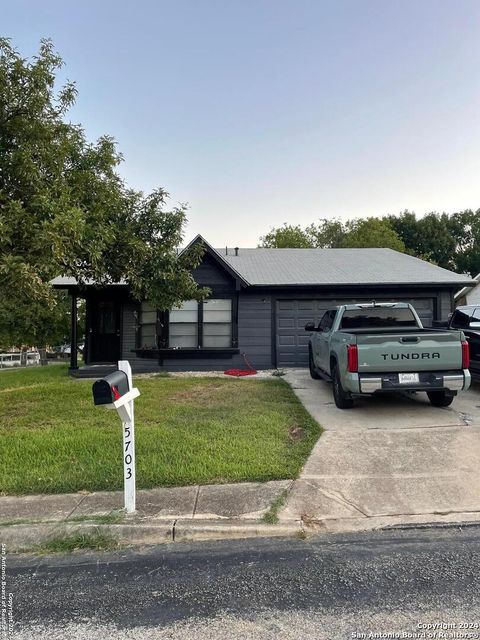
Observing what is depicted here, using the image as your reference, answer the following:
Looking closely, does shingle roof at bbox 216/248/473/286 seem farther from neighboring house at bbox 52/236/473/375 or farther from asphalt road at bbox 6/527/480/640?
asphalt road at bbox 6/527/480/640

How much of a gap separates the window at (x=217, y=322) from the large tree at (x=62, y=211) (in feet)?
10.1

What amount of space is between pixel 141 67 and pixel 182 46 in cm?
126

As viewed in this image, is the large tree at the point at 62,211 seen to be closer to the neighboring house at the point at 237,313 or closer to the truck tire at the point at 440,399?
the neighboring house at the point at 237,313

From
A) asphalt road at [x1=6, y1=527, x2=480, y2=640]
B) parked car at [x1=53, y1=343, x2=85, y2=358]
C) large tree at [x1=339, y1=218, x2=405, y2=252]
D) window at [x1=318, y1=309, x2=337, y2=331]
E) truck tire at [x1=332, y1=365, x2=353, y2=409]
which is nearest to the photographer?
asphalt road at [x1=6, y1=527, x2=480, y2=640]

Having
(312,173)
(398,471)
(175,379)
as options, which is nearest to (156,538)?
(398,471)

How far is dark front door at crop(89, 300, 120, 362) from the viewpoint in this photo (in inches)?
568

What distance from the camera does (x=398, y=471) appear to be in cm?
471

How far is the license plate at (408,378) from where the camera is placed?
21.3 feet

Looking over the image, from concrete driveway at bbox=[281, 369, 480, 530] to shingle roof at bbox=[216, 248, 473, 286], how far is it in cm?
652

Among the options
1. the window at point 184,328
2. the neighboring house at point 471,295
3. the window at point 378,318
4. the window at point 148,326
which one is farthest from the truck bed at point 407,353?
the neighboring house at point 471,295

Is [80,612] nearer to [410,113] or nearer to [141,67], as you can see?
[141,67]

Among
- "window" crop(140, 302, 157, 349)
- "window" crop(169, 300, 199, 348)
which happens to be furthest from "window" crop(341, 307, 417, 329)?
"window" crop(140, 302, 157, 349)

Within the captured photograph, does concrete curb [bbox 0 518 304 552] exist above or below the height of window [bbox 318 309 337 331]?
below

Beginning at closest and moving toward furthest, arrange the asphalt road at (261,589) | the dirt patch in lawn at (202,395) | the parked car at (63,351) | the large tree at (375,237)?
the asphalt road at (261,589)
the dirt patch in lawn at (202,395)
the large tree at (375,237)
the parked car at (63,351)
